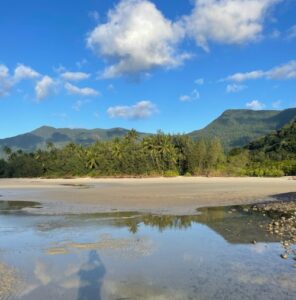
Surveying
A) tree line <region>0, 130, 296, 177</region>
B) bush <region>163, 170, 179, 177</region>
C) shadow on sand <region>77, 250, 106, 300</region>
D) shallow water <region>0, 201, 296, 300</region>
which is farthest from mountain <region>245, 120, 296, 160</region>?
shadow on sand <region>77, 250, 106, 300</region>

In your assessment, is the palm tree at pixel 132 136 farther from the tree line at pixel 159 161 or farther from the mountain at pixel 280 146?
the mountain at pixel 280 146

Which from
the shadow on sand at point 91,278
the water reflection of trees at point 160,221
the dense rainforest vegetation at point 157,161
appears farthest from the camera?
the dense rainforest vegetation at point 157,161

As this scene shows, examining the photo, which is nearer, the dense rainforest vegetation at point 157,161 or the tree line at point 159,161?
the tree line at point 159,161

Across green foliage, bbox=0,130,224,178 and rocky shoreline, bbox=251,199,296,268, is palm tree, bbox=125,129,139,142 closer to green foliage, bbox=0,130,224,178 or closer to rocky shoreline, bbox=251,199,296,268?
green foliage, bbox=0,130,224,178

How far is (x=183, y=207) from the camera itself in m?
32.6

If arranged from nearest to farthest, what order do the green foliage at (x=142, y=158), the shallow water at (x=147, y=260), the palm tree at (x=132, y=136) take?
the shallow water at (x=147, y=260) → the green foliage at (x=142, y=158) → the palm tree at (x=132, y=136)

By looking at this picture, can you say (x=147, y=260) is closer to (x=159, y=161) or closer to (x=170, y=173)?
(x=170, y=173)

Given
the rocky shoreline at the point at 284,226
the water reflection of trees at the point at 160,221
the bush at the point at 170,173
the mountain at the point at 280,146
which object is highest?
the mountain at the point at 280,146

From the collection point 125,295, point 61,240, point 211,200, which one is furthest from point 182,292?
point 211,200

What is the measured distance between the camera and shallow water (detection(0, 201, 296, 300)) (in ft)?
35.5

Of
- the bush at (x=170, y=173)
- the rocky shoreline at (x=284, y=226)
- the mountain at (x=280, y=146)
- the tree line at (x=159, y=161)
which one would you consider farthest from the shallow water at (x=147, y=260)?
the mountain at (x=280, y=146)

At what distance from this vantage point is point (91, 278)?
12.1 meters

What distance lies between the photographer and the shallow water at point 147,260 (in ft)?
35.5

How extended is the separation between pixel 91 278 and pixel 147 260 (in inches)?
110
